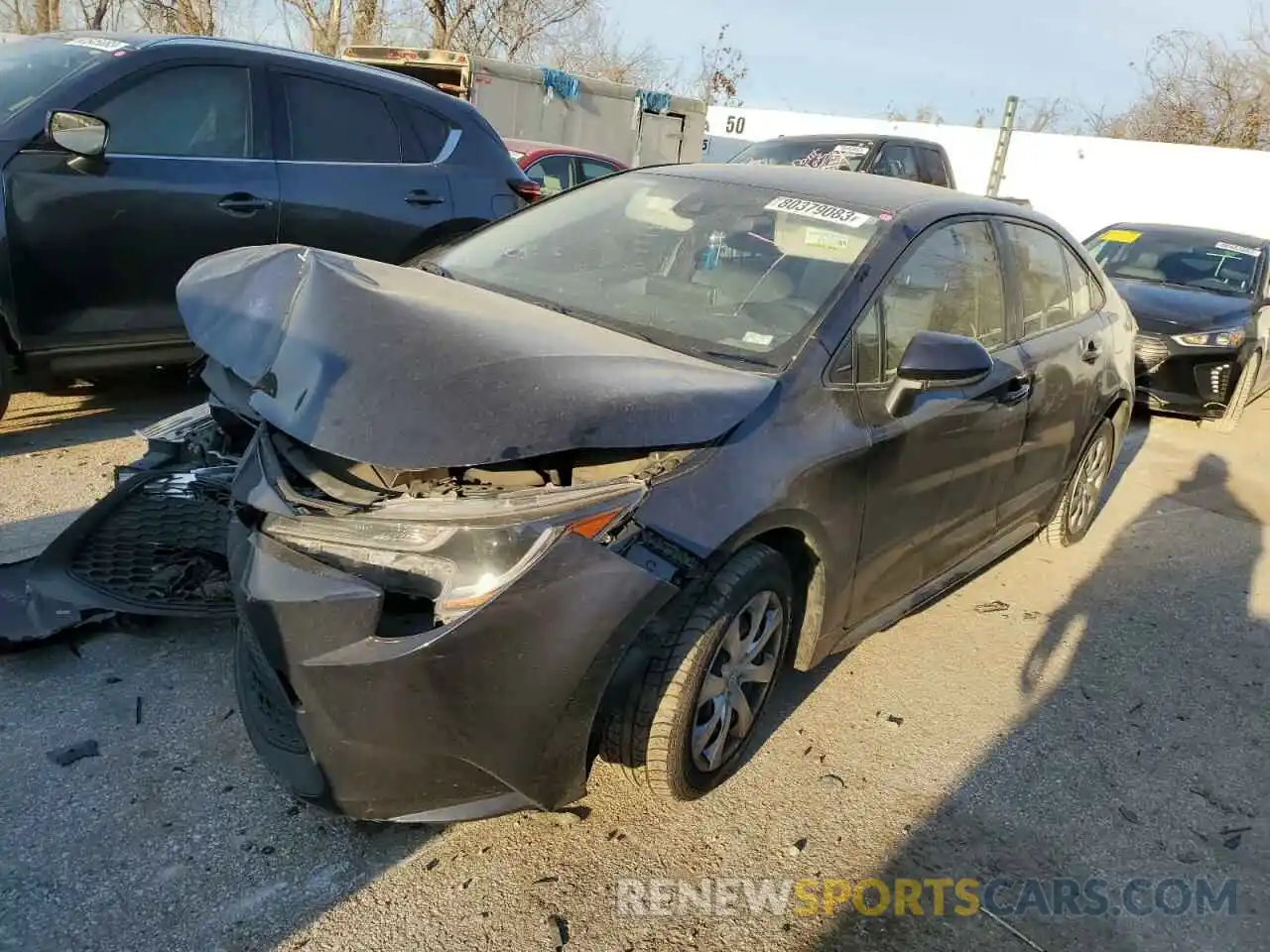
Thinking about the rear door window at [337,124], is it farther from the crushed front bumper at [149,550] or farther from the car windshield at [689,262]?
the crushed front bumper at [149,550]

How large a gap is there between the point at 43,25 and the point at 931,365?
999 inches

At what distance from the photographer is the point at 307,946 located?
6.78 ft

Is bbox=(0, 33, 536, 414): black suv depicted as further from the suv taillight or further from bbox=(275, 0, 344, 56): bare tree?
bbox=(275, 0, 344, 56): bare tree

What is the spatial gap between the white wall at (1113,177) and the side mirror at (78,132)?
18389 mm

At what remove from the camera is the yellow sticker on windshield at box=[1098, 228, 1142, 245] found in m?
9.22

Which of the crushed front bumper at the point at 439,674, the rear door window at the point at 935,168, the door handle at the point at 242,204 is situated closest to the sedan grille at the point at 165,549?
the crushed front bumper at the point at 439,674

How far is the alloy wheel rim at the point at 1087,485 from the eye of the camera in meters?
4.74

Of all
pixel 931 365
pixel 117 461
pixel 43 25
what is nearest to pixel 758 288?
pixel 931 365

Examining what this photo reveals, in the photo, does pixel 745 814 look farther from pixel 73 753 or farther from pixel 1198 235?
pixel 1198 235

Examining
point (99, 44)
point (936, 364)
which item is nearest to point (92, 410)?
point (99, 44)

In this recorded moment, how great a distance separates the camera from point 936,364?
109 inches

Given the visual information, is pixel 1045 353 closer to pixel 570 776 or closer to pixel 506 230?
pixel 506 230

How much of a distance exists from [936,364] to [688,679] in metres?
1.18

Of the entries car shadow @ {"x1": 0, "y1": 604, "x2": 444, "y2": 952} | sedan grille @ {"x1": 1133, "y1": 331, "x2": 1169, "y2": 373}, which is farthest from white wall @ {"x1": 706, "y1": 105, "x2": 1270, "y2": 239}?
car shadow @ {"x1": 0, "y1": 604, "x2": 444, "y2": 952}
